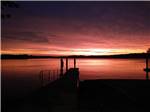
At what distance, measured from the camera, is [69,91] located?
9516 mm

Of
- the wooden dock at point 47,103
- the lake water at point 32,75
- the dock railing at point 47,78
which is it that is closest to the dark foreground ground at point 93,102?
the wooden dock at point 47,103

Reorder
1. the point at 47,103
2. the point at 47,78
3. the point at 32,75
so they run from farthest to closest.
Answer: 1. the point at 32,75
2. the point at 47,78
3. the point at 47,103

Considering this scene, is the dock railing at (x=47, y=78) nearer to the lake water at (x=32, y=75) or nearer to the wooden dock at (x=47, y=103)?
the lake water at (x=32, y=75)

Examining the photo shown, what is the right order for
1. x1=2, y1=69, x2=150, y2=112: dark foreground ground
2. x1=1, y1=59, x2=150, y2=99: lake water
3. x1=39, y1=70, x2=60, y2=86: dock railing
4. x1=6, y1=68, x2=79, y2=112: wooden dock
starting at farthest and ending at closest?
x1=1, y1=59, x2=150, y2=99: lake water
x1=39, y1=70, x2=60, y2=86: dock railing
x1=2, y1=69, x2=150, y2=112: dark foreground ground
x1=6, y1=68, x2=79, y2=112: wooden dock

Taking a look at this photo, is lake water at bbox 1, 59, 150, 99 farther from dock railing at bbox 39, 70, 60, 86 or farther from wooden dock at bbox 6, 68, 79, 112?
wooden dock at bbox 6, 68, 79, 112

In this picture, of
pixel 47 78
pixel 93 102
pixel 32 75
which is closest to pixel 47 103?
pixel 93 102

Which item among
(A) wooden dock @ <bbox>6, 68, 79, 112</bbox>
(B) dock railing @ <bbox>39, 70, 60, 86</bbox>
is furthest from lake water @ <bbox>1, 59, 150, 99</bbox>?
(A) wooden dock @ <bbox>6, 68, 79, 112</bbox>

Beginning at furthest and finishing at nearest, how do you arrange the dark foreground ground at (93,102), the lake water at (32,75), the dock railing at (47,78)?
the lake water at (32,75)
the dock railing at (47,78)
the dark foreground ground at (93,102)

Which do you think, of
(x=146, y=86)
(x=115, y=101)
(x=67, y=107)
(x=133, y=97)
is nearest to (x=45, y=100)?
(x=67, y=107)

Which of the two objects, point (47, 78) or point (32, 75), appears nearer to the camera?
point (47, 78)

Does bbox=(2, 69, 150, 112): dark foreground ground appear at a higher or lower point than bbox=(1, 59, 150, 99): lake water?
higher

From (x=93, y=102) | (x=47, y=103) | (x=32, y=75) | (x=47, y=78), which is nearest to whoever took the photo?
(x=47, y=103)

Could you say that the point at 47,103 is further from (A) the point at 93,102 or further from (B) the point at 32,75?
(B) the point at 32,75

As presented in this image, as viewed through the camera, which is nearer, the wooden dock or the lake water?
the wooden dock
